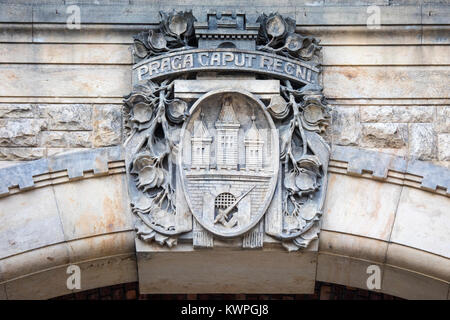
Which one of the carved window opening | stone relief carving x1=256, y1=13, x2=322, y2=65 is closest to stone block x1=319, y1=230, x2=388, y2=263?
the carved window opening

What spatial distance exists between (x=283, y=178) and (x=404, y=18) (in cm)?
170

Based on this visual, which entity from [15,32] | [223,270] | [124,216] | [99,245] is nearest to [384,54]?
[223,270]

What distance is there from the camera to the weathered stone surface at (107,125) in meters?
8.56

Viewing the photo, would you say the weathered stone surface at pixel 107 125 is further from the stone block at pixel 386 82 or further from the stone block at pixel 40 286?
the stone block at pixel 386 82

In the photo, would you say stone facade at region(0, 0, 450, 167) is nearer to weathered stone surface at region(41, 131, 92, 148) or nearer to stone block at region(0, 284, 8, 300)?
weathered stone surface at region(41, 131, 92, 148)

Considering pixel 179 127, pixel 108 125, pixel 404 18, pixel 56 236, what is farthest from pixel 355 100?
pixel 56 236

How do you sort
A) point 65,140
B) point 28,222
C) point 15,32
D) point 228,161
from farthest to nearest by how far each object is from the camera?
point 15,32 < point 65,140 < point 228,161 < point 28,222

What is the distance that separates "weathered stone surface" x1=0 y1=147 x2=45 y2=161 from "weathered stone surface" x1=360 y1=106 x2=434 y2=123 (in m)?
2.62

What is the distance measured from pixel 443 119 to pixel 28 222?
3414mm

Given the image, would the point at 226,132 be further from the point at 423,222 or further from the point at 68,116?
the point at 423,222

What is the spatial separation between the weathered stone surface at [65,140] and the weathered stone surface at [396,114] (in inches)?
88.1

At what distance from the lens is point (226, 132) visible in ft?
28.0

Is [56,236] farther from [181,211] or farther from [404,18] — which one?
[404,18]

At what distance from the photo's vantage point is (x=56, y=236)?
27.5 feet
